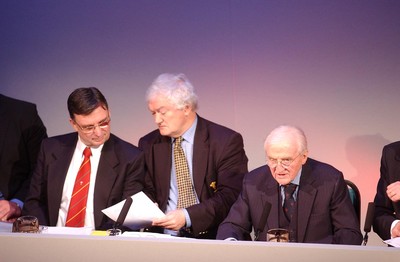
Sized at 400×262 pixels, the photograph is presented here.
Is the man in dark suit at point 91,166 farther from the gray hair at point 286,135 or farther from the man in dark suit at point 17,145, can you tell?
the gray hair at point 286,135

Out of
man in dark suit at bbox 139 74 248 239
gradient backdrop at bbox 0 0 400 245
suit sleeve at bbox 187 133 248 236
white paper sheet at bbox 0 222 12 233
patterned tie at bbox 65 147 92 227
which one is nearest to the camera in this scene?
white paper sheet at bbox 0 222 12 233

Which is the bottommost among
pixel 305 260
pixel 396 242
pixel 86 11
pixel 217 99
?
pixel 396 242

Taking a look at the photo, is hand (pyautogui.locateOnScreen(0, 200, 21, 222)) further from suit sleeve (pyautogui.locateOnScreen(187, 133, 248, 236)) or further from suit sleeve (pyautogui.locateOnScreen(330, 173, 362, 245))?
suit sleeve (pyautogui.locateOnScreen(330, 173, 362, 245))

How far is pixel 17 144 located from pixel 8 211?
0.61 meters

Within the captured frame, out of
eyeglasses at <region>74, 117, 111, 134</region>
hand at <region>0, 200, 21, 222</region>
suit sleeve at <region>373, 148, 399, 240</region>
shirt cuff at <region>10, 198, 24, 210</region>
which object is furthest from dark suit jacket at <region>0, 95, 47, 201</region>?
suit sleeve at <region>373, 148, 399, 240</region>

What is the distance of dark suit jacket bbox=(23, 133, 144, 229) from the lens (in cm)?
378

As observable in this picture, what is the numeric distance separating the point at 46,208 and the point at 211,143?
1.03 metres

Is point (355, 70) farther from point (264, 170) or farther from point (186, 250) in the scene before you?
point (186, 250)

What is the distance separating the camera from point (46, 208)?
12.7 ft

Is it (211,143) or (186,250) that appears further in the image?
(211,143)

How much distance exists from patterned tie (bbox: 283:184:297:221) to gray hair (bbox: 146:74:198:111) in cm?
85

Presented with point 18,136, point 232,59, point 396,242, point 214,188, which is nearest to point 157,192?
point 214,188

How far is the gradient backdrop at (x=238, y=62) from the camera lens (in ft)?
15.8

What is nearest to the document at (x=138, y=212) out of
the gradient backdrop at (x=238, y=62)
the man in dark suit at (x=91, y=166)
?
the man in dark suit at (x=91, y=166)
